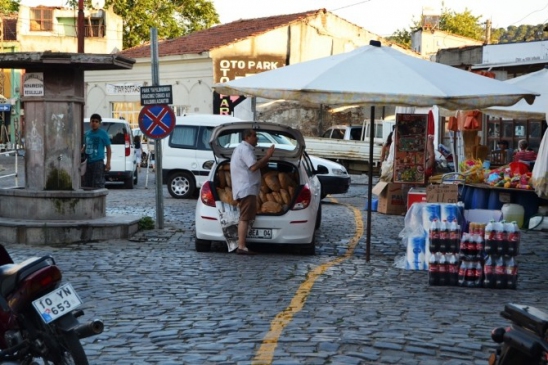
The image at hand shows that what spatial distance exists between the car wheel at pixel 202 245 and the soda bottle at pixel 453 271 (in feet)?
13.5

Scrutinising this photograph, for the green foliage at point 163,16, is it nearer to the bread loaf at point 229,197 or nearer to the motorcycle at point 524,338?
the bread loaf at point 229,197

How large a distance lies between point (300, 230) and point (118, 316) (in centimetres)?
530

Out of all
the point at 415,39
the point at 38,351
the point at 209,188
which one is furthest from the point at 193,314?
the point at 415,39

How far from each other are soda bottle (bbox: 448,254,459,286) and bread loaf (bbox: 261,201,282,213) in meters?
3.49

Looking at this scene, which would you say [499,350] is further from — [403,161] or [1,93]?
[1,93]

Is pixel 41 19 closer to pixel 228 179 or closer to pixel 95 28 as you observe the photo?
pixel 95 28

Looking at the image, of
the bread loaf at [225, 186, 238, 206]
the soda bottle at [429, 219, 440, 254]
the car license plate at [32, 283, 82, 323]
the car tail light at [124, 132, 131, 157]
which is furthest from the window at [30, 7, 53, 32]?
the car license plate at [32, 283, 82, 323]

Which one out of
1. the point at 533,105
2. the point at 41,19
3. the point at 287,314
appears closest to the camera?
the point at 287,314

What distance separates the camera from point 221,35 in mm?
50625

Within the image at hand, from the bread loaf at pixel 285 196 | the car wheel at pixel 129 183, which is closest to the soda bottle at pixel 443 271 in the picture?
the bread loaf at pixel 285 196

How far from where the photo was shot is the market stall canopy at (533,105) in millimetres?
19297

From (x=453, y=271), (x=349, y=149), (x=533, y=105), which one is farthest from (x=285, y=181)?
(x=349, y=149)

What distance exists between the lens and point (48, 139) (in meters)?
16.5

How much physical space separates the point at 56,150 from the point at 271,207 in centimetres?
376
